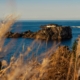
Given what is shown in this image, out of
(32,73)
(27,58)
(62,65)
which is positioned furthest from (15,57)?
(62,65)

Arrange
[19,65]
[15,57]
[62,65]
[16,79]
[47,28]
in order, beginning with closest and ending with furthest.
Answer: [16,79] → [19,65] → [15,57] → [62,65] → [47,28]

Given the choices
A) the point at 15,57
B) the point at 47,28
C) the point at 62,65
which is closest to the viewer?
the point at 15,57

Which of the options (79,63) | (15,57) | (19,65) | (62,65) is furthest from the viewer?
(62,65)

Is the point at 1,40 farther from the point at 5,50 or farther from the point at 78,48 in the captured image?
the point at 78,48

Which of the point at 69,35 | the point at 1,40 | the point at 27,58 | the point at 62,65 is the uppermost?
the point at 1,40

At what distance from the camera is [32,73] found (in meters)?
2.46

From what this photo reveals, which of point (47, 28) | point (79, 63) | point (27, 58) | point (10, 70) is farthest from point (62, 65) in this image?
point (47, 28)

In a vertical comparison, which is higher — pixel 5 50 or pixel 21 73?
pixel 5 50

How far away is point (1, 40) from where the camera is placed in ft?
7.82

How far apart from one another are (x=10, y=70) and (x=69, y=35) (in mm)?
75209

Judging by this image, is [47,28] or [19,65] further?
[47,28]

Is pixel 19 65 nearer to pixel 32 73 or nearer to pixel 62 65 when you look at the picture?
pixel 32 73

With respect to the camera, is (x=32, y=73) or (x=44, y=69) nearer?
(x=32, y=73)

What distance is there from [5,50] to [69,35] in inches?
2965
